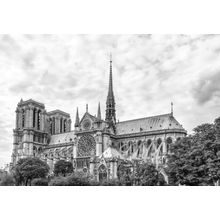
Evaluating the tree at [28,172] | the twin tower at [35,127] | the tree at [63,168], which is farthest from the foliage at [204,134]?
the twin tower at [35,127]

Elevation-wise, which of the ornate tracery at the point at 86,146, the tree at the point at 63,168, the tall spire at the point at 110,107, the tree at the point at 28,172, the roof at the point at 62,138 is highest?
the tall spire at the point at 110,107

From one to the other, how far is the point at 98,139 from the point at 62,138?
1370cm

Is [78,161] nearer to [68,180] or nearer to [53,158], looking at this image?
[53,158]

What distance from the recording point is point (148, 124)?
47.4 m

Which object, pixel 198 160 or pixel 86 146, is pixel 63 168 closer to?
pixel 86 146

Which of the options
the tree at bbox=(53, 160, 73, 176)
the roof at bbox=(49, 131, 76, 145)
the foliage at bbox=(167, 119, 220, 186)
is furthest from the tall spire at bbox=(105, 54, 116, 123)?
the foliage at bbox=(167, 119, 220, 186)

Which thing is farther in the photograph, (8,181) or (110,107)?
(110,107)

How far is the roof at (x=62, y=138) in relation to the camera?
56541mm

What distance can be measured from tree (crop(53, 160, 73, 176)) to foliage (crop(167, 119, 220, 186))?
888 inches

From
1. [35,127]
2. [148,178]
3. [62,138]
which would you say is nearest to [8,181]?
[148,178]

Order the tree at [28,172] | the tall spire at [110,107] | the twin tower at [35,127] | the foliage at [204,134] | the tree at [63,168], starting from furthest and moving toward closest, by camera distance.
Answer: the tall spire at [110,107] < the twin tower at [35,127] < the tree at [63,168] < the tree at [28,172] < the foliage at [204,134]

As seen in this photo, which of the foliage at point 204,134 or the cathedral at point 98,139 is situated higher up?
the cathedral at point 98,139

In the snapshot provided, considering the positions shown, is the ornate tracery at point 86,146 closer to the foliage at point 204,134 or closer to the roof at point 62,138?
the roof at point 62,138

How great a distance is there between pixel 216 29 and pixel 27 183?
21.5m
